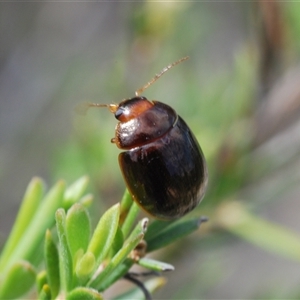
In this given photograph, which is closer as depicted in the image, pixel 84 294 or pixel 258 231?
pixel 84 294

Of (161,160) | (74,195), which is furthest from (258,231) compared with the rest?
(74,195)

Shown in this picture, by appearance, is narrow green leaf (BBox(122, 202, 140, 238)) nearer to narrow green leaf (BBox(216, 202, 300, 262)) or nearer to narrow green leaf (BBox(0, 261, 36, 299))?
narrow green leaf (BBox(0, 261, 36, 299))

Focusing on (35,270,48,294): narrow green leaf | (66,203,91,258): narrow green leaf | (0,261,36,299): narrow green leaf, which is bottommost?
(35,270,48,294): narrow green leaf

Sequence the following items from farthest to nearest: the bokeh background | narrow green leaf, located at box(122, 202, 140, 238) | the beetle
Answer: the bokeh background, the beetle, narrow green leaf, located at box(122, 202, 140, 238)

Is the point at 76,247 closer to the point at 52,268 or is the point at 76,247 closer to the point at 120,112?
the point at 52,268

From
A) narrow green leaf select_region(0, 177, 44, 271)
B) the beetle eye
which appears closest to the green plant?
narrow green leaf select_region(0, 177, 44, 271)

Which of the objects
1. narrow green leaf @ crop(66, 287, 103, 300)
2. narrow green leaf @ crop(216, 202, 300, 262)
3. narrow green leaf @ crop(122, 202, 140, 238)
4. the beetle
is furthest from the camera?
narrow green leaf @ crop(216, 202, 300, 262)

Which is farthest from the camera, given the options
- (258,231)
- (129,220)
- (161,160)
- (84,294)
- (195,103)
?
(195,103)

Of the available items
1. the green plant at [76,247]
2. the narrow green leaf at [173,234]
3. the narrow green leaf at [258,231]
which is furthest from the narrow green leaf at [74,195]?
the narrow green leaf at [258,231]
